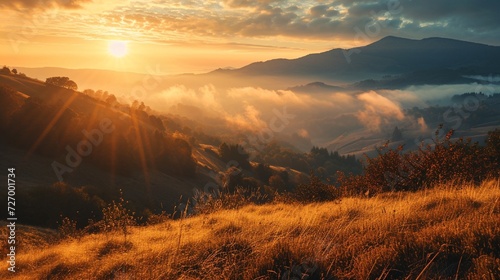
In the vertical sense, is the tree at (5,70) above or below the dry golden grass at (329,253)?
above

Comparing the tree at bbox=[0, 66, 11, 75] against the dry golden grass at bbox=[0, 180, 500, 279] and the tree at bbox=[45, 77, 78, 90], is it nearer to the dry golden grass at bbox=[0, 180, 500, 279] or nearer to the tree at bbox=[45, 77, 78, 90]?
the tree at bbox=[45, 77, 78, 90]

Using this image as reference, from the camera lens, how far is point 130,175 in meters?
48.0

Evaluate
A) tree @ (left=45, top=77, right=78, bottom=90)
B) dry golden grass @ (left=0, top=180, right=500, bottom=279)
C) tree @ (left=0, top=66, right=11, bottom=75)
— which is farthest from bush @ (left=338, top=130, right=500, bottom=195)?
tree @ (left=0, top=66, right=11, bottom=75)

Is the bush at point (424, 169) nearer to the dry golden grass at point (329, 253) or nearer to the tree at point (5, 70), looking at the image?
the dry golden grass at point (329, 253)

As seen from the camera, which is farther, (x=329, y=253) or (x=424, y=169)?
(x=424, y=169)

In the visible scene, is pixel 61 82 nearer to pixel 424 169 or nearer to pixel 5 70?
pixel 5 70

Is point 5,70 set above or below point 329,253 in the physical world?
above

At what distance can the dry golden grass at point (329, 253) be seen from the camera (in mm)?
4371

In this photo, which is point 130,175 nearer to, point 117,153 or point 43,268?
point 117,153

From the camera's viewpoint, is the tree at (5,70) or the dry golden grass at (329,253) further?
the tree at (5,70)

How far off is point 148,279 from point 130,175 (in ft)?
148

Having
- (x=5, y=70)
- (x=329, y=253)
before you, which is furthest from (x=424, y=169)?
(x=5, y=70)

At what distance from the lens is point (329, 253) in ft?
16.2

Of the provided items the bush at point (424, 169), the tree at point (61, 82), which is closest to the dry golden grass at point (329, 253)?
the bush at point (424, 169)
